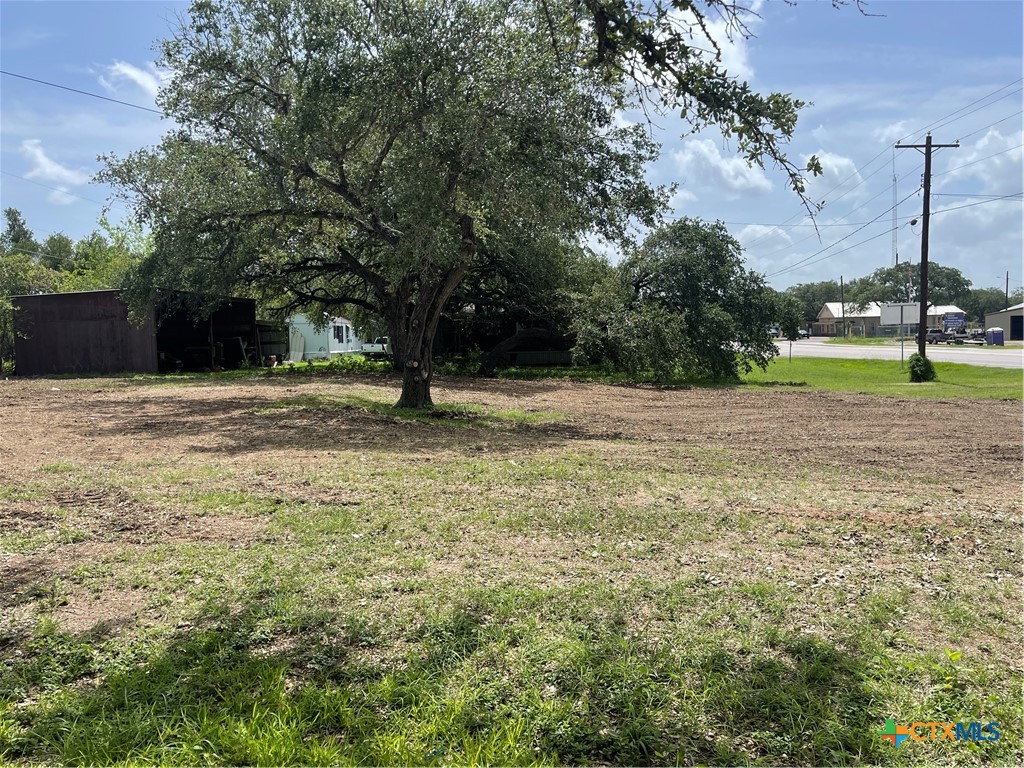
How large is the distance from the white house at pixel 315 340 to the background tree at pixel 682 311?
53.8ft

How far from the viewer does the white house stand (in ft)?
125

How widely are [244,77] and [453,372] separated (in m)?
15.1

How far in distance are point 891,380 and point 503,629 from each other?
2545 centimetres

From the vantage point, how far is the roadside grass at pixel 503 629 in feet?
8.70

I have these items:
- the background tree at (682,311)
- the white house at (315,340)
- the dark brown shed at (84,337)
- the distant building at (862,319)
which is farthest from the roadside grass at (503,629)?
the distant building at (862,319)

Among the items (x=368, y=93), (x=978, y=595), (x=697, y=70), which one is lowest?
(x=978, y=595)

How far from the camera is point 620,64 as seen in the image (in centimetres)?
505

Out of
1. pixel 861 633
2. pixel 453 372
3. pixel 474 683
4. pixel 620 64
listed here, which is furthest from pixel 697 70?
pixel 453 372

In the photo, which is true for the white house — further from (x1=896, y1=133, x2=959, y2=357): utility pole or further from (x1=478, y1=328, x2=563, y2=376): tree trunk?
(x1=896, y1=133, x2=959, y2=357): utility pole

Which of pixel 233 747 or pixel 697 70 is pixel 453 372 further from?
pixel 233 747

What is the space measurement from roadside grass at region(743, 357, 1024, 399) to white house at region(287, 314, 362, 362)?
2096 cm

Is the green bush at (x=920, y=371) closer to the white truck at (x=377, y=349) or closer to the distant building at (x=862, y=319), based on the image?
the white truck at (x=377, y=349)

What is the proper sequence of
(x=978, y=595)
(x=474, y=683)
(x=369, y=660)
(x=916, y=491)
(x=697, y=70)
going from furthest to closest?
(x=916, y=491), (x=697, y=70), (x=978, y=595), (x=369, y=660), (x=474, y=683)

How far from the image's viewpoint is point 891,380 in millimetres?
24984
